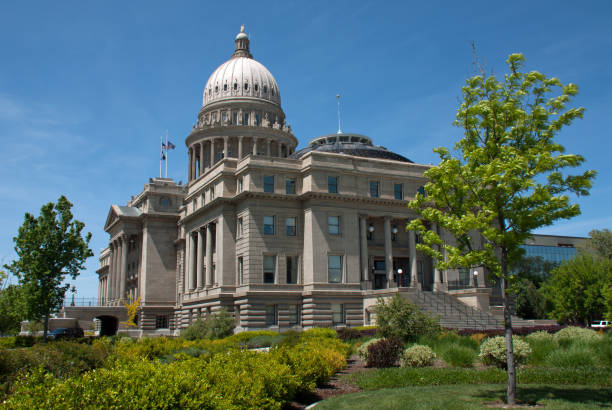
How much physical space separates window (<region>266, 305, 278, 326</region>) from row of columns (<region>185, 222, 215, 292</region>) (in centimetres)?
864

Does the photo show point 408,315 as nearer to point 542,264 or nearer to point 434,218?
point 434,218

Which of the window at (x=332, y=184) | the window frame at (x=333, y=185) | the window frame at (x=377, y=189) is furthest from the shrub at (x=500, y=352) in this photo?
the window frame at (x=377, y=189)

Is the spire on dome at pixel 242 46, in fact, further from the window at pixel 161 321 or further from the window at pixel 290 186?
the window at pixel 290 186

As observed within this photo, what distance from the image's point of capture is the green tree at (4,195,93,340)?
52812 mm

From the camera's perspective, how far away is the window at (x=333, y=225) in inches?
2065

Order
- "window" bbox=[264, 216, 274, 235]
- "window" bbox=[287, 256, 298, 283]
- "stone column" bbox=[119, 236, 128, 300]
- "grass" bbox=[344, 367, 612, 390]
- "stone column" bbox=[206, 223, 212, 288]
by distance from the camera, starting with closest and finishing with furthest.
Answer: "grass" bbox=[344, 367, 612, 390] < "window" bbox=[264, 216, 274, 235] < "window" bbox=[287, 256, 298, 283] < "stone column" bbox=[206, 223, 212, 288] < "stone column" bbox=[119, 236, 128, 300]

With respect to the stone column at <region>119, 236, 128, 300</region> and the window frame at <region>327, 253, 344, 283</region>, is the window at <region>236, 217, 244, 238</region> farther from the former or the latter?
the stone column at <region>119, 236, 128, 300</region>

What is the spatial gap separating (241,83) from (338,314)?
55.5 metres

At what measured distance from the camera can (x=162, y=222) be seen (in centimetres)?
7594

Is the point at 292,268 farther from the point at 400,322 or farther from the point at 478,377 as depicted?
the point at 478,377

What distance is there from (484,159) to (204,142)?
73.9 meters

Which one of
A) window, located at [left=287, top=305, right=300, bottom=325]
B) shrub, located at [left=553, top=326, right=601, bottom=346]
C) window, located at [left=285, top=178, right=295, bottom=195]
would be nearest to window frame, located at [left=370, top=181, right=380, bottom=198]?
window, located at [left=285, top=178, right=295, bottom=195]

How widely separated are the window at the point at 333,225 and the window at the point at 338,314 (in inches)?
266

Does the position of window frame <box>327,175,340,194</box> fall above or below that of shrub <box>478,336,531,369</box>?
above
